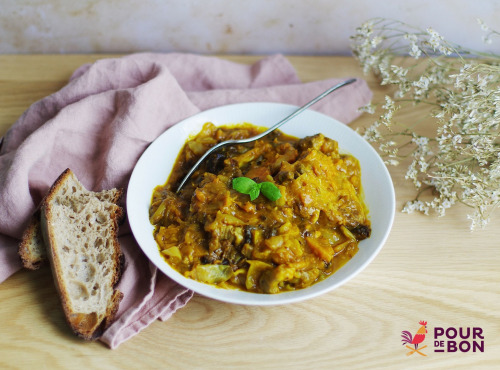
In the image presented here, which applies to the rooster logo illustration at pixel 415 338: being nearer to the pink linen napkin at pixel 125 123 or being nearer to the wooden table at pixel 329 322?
the wooden table at pixel 329 322

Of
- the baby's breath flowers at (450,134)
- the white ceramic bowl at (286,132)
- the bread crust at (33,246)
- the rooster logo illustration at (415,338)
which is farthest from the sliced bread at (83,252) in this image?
the baby's breath flowers at (450,134)

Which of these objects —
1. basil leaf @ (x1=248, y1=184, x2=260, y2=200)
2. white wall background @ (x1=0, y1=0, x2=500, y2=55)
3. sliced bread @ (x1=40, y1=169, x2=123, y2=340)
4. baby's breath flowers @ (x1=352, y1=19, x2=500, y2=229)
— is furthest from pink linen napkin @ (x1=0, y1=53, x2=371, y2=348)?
basil leaf @ (x1=248, y1=184, x2=260, y2=200)

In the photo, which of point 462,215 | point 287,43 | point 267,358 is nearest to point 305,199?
point 267,358

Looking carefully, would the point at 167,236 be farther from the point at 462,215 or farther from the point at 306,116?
the point at 462,215

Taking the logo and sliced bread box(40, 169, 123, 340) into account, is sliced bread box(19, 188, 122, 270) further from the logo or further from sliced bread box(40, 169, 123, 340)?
the logo

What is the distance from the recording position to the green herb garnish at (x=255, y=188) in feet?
Result: 9.77

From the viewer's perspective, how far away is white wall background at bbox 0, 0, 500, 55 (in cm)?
449

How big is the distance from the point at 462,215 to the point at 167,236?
216 centimetres

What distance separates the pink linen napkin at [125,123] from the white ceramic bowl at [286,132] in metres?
0.18

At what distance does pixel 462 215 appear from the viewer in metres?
3.58

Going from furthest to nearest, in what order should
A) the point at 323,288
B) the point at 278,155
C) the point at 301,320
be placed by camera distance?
the point at 278,155, the point at 301,320, the point at 323,288

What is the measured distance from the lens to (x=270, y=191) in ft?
9.78

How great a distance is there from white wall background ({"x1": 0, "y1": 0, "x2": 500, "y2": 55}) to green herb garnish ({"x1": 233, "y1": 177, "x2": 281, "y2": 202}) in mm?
2213

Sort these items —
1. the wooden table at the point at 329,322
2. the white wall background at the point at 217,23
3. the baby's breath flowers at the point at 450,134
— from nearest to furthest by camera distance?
1. the wooden table at the point at 329,322
2. the baby's breath flowers at the point at 450,134
3. the white wall background at the point at 217,23
